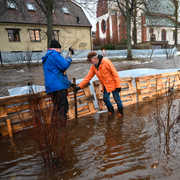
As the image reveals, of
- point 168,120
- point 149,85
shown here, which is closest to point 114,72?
point 168,120

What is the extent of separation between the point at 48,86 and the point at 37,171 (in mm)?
1609

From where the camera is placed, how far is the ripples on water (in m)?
2.12

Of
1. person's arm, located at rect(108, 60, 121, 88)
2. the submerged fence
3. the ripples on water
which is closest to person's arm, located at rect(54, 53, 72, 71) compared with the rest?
the submerged fence

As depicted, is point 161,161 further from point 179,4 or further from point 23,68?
point 179,4

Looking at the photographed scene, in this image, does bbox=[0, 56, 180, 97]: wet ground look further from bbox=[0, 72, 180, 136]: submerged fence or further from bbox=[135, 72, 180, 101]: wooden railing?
bbox=[135, 72, 180, 101]: wooden railing

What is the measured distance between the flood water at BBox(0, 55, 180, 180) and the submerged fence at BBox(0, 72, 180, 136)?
13.5 inches

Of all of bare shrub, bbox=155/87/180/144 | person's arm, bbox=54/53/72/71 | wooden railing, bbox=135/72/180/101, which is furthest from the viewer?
wooden railing, bbox=135/72/180/101

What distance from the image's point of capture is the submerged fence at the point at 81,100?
3432 millimetres

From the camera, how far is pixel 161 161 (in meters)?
2.26

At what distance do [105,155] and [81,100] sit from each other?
211 centimetres

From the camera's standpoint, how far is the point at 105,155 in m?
2.53

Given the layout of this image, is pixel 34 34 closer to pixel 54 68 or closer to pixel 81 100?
pixel 81 100

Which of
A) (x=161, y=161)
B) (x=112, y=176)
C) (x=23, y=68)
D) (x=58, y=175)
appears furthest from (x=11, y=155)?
(x=23, y=68)

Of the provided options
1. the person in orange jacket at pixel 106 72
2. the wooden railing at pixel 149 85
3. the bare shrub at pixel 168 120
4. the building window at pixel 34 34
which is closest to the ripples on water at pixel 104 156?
the bare shrub at pixel 168 120
